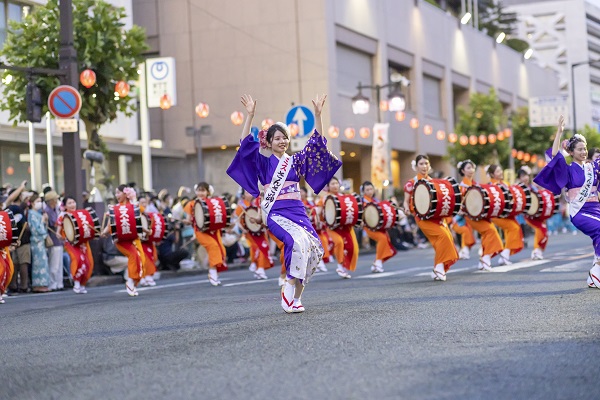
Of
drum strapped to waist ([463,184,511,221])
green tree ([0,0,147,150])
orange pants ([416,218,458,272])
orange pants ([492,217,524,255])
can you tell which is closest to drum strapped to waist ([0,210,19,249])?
orange pants ([416,218,458,272])

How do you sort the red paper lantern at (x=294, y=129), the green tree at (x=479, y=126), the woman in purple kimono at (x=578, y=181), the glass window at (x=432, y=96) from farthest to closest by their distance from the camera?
the glass window at (x=432, y=96) < the green tree at (x=479, y=126) < the red paper lantern at (x=294, y=129) < the woman in purple kimono at (x=578, y=181)

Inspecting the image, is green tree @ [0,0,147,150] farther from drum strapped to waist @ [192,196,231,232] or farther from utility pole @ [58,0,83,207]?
drum strapped to waist @ [192,196,231,232]

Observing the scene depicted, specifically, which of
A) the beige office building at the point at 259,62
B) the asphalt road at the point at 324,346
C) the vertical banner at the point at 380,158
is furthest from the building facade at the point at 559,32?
the asphalt road at the point at 324,346

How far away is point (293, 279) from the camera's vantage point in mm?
11039

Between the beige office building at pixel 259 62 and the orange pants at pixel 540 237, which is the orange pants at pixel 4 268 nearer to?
the orange pants at pixel 540 237

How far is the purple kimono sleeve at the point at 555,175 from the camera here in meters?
13.2

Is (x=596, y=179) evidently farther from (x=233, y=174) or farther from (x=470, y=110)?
(x=470, y=110)

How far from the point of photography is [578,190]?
43.5 ft

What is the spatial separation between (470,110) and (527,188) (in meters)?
35.4

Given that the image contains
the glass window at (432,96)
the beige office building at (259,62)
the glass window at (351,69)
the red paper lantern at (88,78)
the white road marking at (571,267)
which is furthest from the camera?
the glass window at (432,96)

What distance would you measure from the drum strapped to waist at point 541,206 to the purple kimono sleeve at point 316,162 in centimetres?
1060

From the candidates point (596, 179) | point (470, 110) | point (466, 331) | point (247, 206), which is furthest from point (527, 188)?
point (470, 110)

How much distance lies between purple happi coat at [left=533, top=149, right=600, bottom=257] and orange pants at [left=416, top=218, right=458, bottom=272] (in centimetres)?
271

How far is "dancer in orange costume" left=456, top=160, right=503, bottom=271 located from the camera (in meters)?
17.8
